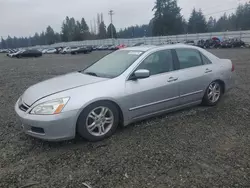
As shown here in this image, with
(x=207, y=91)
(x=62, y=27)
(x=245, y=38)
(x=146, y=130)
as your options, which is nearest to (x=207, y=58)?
(x=207, y=91)

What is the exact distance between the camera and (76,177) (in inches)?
112

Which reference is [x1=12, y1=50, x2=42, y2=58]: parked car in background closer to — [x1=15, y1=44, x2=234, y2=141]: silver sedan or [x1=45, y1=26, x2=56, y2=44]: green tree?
Answer: [x1=15, y1=44, x2=234, y2=141]: silver sedan

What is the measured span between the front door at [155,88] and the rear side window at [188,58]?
25cm

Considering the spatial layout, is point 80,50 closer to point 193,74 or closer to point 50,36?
point 193,74

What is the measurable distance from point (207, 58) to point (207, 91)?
72 cm

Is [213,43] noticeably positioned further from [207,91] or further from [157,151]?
[157,151]

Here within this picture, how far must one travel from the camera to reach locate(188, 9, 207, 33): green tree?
70.1 m

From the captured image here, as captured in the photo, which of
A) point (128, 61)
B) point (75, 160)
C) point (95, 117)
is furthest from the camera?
point (128, 61)

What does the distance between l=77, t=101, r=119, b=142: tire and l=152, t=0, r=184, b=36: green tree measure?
219 feet

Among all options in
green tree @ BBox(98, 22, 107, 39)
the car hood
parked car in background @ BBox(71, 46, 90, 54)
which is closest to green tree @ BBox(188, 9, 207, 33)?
green tree @ BBox(98, 22, 107, 39)

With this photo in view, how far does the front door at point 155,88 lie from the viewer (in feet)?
13.1

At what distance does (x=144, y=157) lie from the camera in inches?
127

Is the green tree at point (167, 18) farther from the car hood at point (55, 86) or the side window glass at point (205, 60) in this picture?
the car hood at point (55, 86)

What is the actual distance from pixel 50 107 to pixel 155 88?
180 centimetres
